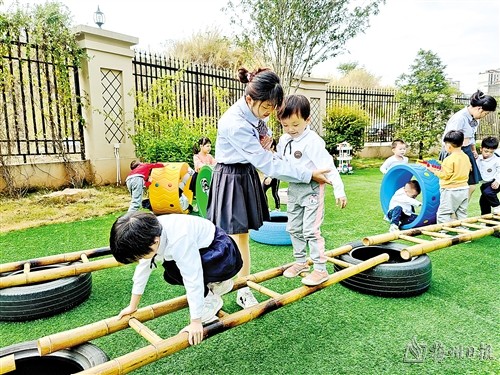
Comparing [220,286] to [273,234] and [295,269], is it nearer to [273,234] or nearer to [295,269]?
[295,269]

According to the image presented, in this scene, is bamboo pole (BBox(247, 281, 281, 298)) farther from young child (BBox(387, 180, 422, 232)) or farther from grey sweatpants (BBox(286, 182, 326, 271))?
young child (BBox(387, 180, 422, 232))

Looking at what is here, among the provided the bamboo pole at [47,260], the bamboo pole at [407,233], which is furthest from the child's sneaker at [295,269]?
the bamboo pole at [47,260]

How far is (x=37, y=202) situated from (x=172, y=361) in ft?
17.5

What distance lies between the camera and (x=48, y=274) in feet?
8.73

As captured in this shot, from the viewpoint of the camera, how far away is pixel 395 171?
552 centimetres

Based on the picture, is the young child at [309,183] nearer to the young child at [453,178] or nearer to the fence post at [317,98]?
the young child at [453,178]

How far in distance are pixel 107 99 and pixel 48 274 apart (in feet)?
19.9

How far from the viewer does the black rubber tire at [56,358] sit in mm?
1852

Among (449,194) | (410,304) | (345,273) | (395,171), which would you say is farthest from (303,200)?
(395,171)

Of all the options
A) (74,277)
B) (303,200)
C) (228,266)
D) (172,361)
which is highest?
(303,200)

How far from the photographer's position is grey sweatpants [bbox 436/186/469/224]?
4750 mm

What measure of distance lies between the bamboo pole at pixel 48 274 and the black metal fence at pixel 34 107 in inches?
202

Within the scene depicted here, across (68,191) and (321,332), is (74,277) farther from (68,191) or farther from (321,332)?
(68,191)

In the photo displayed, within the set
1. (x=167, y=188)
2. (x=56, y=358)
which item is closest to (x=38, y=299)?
(x=56, y=358)
